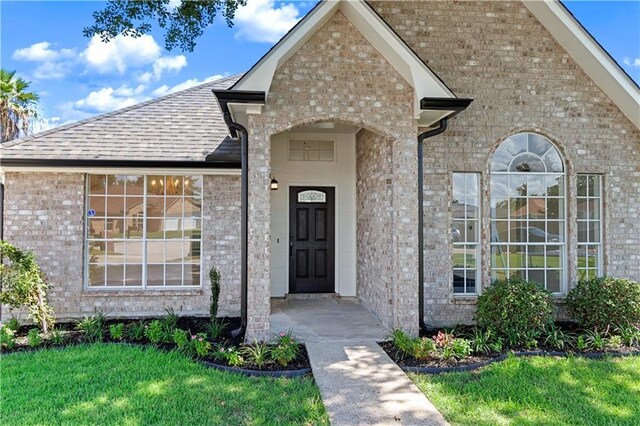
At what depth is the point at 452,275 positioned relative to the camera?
24.5 feet

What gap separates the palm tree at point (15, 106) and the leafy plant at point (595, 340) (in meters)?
21.7

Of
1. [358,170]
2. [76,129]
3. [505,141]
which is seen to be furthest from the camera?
[358,170]

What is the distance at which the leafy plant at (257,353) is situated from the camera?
17.2ft

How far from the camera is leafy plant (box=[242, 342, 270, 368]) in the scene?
5.25 metres

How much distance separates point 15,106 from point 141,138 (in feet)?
46.8

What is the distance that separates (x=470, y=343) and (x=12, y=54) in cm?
1162

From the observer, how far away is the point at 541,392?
15.0ft

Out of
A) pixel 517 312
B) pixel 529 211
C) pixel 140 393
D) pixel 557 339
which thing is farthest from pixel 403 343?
pixel 529 211

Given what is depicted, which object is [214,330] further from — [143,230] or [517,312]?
[517,312]

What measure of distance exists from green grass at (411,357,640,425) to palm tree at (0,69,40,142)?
67.0 ft

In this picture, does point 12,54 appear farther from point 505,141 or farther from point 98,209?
point 505,141

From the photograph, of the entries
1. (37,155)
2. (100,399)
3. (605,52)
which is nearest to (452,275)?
(605,52)

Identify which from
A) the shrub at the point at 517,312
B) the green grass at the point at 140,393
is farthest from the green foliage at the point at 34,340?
the shrub at the point at 517,312

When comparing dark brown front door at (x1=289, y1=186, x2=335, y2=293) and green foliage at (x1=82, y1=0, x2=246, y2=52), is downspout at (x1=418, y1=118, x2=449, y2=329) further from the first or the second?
A: green foliage at (x1=82, y1=0, x2=246, y2=52)
